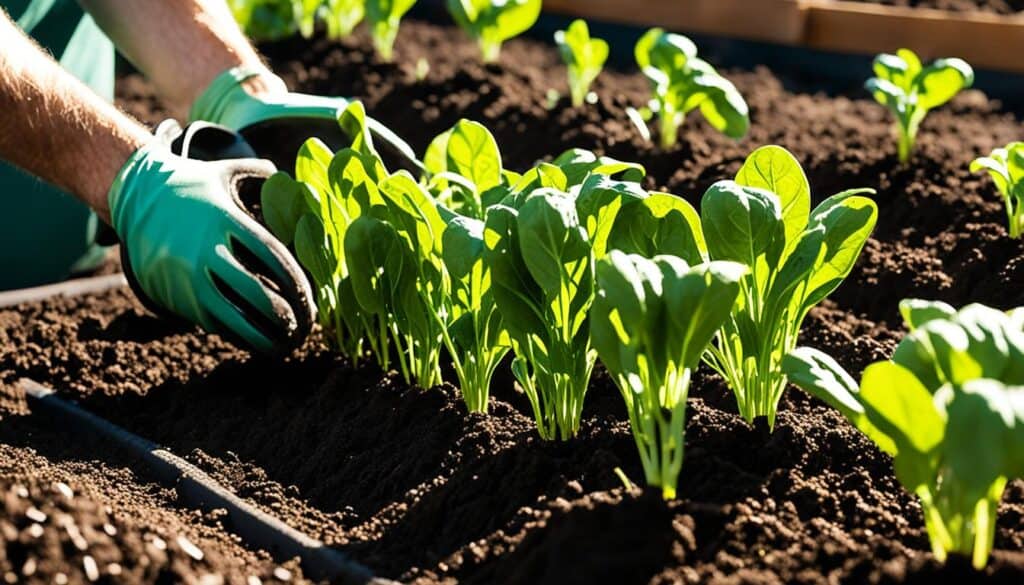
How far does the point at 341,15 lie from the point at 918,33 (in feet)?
6.37

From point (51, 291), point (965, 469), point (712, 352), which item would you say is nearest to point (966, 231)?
point (712, 352)

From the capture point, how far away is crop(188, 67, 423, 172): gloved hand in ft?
8.63

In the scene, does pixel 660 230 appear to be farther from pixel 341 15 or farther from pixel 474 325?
pixel 341 15

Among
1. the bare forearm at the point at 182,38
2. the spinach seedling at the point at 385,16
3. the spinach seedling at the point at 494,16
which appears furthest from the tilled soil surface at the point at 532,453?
the spinach seedling at the point at 385,16

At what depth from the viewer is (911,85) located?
3072 millimetres

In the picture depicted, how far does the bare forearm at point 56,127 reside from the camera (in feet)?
7.55

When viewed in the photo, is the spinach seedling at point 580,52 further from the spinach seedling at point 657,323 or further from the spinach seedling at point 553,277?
the spinach seedling at point 657,323

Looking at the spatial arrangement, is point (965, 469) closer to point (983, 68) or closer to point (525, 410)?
point (525, 410)

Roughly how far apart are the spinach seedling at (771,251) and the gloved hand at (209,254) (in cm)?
73

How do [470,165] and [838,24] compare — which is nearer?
[470,165]

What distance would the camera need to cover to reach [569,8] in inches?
200

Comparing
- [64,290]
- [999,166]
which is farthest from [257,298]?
[999,166]

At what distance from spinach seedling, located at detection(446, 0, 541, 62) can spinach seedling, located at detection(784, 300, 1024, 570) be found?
96.6 inches

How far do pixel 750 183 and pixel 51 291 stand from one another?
1674 mm
